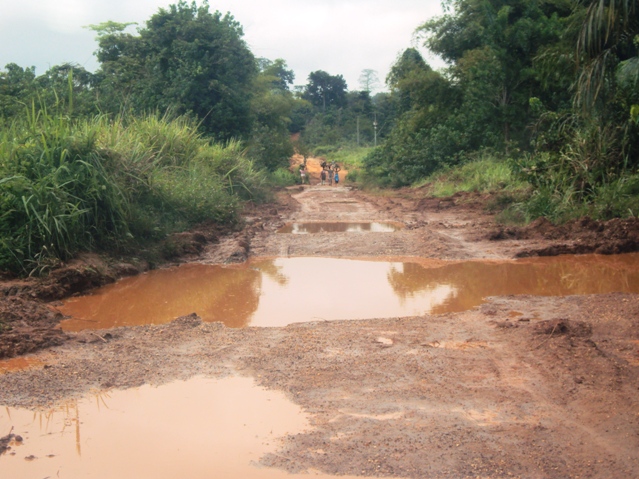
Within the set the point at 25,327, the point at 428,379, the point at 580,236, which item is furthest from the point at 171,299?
the point at 580,236

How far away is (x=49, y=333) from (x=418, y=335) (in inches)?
127

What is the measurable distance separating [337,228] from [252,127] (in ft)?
40.9

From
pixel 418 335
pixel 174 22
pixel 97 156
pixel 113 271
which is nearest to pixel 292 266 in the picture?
pixel 113 271

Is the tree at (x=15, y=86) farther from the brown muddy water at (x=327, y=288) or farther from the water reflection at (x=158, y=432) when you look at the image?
the water reflection at (x=158, y=432)

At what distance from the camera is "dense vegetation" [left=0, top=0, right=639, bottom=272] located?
27.8 feet

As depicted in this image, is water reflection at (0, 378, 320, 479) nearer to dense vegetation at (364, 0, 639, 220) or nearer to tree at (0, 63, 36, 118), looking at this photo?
dense vegetation at (364, 0, 639, 220)

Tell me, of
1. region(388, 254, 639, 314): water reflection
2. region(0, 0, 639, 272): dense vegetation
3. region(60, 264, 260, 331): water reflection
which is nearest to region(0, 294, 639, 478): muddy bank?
region(60, 264, 260, 331): water reflection

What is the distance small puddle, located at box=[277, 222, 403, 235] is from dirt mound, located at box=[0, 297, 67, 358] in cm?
683

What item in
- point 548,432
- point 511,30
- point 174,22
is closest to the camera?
point 548,432

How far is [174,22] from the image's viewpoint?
2252 cm

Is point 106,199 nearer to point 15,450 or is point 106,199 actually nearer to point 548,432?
point 15,450

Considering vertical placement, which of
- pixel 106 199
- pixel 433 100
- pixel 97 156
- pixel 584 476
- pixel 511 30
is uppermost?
pixel 511 30

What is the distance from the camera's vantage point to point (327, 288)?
26.1 feet

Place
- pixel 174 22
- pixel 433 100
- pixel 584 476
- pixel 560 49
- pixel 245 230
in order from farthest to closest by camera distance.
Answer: pixel 433 100 < pixel 174 22 < pixel 560 49 < pixel 245 230 < pixel 584 476
